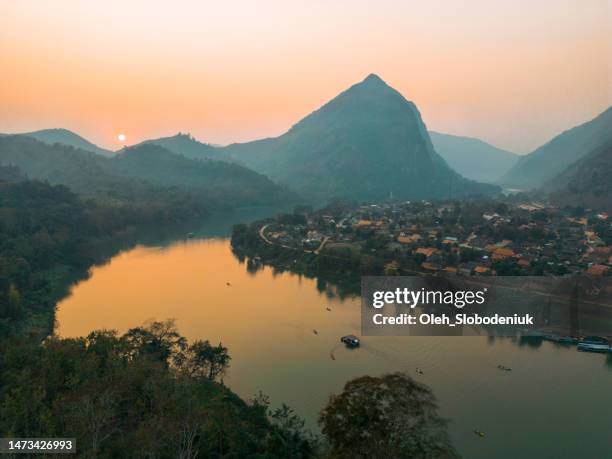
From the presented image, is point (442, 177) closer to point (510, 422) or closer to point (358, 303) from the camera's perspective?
point (358, 303)

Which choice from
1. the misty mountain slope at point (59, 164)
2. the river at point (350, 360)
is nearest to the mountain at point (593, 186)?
the river at point (350, 360)

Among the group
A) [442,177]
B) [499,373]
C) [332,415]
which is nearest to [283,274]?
[499,373]

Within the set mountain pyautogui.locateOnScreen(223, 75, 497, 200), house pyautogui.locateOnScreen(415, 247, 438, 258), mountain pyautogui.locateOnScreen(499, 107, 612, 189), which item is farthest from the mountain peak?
house pyautogui.locateOnScreen(415, 247, 438, 258)

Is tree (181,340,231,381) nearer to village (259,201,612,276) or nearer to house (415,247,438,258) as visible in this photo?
village (259,201,612,276)

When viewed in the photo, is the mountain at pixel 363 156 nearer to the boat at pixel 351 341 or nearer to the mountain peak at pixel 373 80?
the mountain peak at pixel 373 80

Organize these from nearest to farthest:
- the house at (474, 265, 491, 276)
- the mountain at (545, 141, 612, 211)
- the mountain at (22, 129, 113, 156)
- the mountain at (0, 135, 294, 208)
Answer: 1. the house at (474, 265, 491, 276)
2. the mountain at (545, 141, 612, 211)
3. the mountain at (0, 135, 294, 208)
4. the mountain at (22, 129, 113, 156)

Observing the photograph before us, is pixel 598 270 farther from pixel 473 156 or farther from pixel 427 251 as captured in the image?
pixel 473 156
